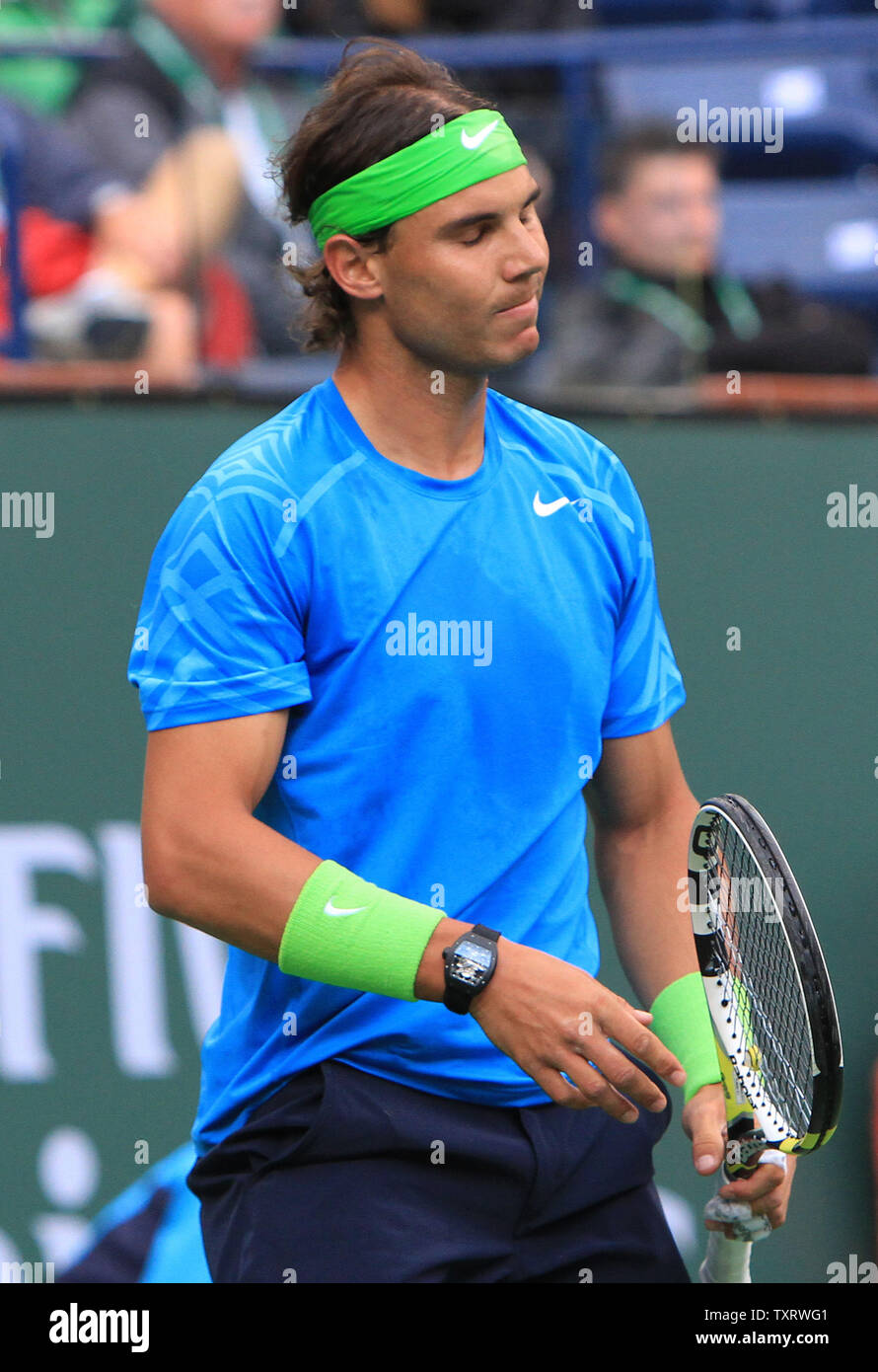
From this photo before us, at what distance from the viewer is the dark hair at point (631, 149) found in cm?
434

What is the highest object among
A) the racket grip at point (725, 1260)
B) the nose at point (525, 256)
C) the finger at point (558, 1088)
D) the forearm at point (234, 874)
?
the nose at point (525, 256)

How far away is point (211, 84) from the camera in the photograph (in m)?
4.57

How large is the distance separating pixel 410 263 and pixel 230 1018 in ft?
3.46

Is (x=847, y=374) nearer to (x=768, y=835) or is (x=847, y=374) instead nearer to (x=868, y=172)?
(x=868, y=172)

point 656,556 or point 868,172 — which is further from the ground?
point 868,172

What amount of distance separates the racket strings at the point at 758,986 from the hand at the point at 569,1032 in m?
0.20

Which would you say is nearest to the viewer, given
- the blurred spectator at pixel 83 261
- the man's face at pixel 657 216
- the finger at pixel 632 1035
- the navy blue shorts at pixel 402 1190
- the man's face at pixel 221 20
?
the finger at pixel 632 1035

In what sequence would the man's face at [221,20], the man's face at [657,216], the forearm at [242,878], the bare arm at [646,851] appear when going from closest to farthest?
the forearm at [242,878], the bare arm at [646,851], the man's face at [657,216], the man's face at [221,20]

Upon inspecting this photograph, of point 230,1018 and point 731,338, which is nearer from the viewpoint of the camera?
point 230,1018

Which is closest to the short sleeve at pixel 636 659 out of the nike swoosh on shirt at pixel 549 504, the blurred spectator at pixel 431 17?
the nike swoosh on shirt at pixel 549 504

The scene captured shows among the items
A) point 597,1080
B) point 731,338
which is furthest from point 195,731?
point 731,338

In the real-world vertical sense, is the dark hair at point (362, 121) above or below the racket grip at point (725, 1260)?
above

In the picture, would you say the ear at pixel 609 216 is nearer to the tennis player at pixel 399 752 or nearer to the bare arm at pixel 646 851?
the tennis player at pixel 399 752

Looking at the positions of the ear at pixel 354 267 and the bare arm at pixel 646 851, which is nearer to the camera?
the ear at pixel 354 267
